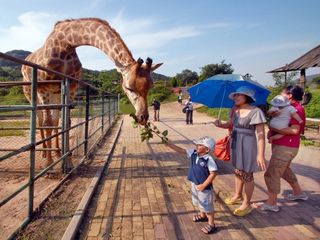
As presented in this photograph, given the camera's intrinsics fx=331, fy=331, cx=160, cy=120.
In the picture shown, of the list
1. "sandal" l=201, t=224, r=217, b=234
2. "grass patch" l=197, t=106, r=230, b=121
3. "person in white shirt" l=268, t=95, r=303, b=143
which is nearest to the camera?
"sandal" l=201, t=224, r=217, b=234

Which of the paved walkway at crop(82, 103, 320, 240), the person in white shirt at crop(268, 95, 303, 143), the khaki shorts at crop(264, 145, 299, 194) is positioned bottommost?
the paved walkway at crop(82, 103, 320, 240)

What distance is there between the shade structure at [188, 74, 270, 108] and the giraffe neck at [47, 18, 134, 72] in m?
1.72

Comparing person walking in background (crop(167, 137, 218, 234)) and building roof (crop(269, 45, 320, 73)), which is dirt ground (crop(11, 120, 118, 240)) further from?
building roof (crop(269, 45, 320, 73))

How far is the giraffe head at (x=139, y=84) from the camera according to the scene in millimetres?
5633

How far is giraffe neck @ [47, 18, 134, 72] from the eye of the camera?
6.34m

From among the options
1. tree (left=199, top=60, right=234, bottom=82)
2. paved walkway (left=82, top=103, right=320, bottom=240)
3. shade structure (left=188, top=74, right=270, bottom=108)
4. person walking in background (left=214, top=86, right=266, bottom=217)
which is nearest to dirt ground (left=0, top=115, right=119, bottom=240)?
→ paved walkway (left=82, top=103, right=320, bottom=240)

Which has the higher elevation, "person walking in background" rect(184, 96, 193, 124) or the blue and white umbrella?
the blue and white umbrella

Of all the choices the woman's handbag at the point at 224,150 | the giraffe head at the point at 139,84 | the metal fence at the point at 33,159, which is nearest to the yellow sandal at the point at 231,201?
the woman's handbag at the point at 224,150

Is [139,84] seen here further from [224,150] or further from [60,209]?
[60,209]

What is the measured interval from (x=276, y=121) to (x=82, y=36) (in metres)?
4.15

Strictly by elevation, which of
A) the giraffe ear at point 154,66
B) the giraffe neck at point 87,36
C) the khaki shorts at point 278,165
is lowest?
the khaki shorts at point 278,165

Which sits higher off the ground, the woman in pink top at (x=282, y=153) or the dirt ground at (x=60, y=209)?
the woman in pink top at (x=282, y=153)

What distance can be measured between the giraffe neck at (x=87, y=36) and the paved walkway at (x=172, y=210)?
2.37 metres

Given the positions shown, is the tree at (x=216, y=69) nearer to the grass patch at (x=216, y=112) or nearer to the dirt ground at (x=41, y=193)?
the grass patch at (x=216, y=112)
